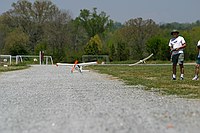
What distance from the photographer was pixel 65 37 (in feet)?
223

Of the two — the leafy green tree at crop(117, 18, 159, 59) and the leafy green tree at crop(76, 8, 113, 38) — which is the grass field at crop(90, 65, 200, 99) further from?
the leafy green tree at crop(76, 8, 113, 38)

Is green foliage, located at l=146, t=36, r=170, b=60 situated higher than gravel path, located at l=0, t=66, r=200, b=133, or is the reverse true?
green foliage, located at l=146, t=36, r=170, b=60

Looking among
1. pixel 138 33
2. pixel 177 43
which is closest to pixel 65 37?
pixel 138 33

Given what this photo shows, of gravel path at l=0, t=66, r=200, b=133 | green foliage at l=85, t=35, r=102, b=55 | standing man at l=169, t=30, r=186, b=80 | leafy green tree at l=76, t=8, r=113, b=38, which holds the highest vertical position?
leafy green tree at l=76, t=8, r=113, b=38

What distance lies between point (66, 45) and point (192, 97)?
6125 centimetres

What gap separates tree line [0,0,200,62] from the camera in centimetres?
6100

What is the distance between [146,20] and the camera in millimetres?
60625

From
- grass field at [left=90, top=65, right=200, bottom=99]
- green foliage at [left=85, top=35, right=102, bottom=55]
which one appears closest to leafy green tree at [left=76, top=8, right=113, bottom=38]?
green foliage at [left=85, top=35, right=102, bottom=55]

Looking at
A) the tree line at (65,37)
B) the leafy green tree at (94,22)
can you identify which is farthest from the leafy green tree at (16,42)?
the leafy green tree at (94,22)

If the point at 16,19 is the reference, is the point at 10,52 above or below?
below

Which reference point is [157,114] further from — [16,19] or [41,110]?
[16,19]

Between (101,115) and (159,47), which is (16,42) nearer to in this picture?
(159,47)

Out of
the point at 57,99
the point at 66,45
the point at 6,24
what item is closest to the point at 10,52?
Result: the point at 6,24

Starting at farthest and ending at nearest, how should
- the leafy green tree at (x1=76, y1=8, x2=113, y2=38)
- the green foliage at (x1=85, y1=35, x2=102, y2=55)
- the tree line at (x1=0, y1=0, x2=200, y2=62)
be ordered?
the leafy green tree at (x1=76, y1=8, x2=113, y2=38) → the green foliage at (x1=85, y1=35, x2=102, y2=55) → the tree line at (x1=0, y1=0, x2=200, y2=62)
